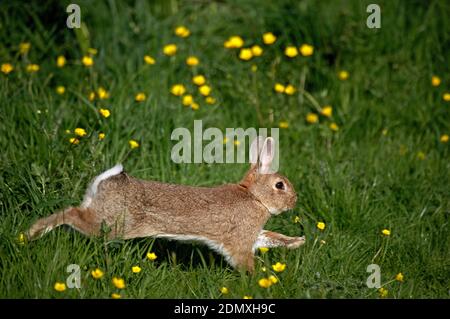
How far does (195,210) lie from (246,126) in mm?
1993

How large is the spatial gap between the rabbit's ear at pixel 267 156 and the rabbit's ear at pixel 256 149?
0.21ft

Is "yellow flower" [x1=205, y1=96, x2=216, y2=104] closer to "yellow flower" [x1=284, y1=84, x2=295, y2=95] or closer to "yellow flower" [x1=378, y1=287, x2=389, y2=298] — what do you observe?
"yellow flower" [x1=284, y1=84, x2=295, y2=95]

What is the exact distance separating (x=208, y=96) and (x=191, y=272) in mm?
2385

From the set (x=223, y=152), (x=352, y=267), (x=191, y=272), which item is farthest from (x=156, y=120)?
(x=352, y=267)

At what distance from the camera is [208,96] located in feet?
21.7

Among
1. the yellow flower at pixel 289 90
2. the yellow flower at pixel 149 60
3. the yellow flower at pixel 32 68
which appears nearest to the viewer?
the yellow flower at pixel 32 68

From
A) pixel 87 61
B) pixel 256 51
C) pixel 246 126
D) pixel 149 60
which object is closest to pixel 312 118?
pixel 246 126

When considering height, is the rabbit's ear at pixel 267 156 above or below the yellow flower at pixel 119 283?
above

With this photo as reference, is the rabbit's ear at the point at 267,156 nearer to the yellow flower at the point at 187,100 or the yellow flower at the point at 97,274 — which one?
the yellow flower at the point at 187,100

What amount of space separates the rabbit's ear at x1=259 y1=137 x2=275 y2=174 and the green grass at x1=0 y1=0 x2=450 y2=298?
0.52 metres

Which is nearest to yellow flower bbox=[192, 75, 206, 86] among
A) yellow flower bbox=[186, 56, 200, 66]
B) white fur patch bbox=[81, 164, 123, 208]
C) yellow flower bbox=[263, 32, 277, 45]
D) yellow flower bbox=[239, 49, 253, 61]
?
yellow flower bbox=[186, 56, 200, 66]

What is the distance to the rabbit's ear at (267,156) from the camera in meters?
5.07

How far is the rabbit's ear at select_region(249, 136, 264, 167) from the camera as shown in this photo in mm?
5160

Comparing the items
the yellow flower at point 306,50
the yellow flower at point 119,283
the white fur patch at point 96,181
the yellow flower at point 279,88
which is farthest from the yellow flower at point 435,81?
the yellow flower at point 119,283
